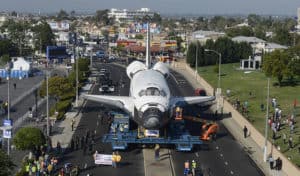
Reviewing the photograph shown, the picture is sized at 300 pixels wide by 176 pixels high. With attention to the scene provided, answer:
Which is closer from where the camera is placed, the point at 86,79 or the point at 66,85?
the point at 66,85

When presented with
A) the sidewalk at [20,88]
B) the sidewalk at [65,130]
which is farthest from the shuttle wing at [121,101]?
the sidewalk at [20,88]

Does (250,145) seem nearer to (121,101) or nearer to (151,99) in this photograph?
(151,99)

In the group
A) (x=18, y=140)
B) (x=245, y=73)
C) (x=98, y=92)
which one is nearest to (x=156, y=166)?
(x=18, y=140)

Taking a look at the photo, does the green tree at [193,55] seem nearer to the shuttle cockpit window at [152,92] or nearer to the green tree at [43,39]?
the green tree at [43,39]

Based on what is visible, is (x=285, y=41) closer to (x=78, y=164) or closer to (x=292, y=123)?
(x=292, y=123)

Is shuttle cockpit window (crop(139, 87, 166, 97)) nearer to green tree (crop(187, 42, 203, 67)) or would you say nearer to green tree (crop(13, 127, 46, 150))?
green tree (crop(13, 127, 46, 150))

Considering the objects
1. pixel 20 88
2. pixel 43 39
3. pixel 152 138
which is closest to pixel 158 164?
pixel 152 138

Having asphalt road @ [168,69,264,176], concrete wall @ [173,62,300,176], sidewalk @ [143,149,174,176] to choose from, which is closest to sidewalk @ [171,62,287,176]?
concrete wall @ [173,62,300,176]
